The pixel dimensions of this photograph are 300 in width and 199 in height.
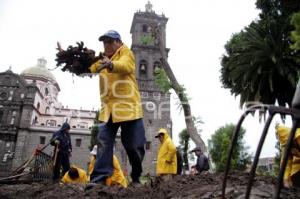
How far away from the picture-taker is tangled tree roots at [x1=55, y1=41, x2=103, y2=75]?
4047 millimetres

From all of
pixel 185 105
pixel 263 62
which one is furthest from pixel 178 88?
pixel 263 62

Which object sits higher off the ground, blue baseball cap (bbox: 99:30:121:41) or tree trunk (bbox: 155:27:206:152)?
tree trunk (bbox: 155:27:206:152)

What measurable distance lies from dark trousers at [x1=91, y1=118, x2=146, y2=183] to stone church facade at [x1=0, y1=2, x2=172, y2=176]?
3319 cm

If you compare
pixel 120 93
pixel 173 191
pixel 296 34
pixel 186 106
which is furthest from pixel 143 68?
pixel 173 191

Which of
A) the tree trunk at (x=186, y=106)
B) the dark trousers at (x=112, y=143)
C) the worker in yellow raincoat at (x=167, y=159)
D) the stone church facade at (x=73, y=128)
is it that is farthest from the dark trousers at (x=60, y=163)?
the stone church facade at (x=73, y=128)

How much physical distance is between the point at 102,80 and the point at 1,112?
4340 centimetres

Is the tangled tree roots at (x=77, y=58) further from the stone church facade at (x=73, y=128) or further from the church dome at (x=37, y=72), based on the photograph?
the church dome at (x=37, y=72)

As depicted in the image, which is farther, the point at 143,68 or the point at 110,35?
the point at 143,68

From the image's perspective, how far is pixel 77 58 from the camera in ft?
13.4

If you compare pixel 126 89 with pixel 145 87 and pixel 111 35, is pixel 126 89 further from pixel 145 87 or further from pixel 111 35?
pixel 145 87

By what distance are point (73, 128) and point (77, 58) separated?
40503mm

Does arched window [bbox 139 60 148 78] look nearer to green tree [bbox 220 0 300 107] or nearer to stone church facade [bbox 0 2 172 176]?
stone church facade [bbox 0 2 172 176]

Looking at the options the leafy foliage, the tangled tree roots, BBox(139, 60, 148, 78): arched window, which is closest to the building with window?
BBox(139, 60, 148, 78): arched window

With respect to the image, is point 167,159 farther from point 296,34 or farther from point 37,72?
point 37,72
